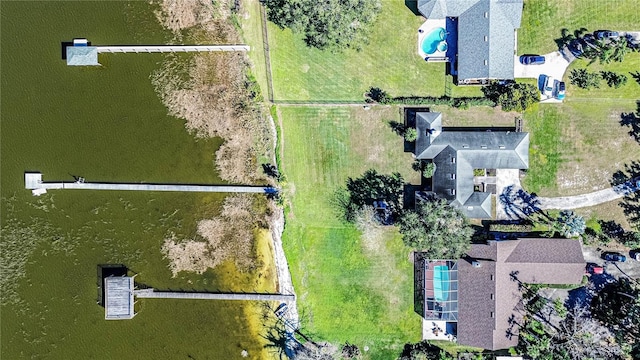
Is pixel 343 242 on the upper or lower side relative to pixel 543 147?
lower

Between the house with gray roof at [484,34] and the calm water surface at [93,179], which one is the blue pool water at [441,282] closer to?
the house with gray roof at [484,34]

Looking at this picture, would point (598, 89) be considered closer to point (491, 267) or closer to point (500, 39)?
point (500, 39)

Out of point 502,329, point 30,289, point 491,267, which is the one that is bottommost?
point 502,329

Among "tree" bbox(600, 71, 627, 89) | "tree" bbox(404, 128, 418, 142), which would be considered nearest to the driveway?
"tree" bbox(600, 71, 627, 89)

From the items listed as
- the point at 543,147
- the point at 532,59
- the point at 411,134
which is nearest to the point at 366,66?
the point at 411,134

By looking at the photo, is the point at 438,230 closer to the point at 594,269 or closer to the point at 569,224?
the point at 569,224

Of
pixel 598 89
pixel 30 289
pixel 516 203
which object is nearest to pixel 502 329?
pixel 516 203

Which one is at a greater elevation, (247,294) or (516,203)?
(516,203)
